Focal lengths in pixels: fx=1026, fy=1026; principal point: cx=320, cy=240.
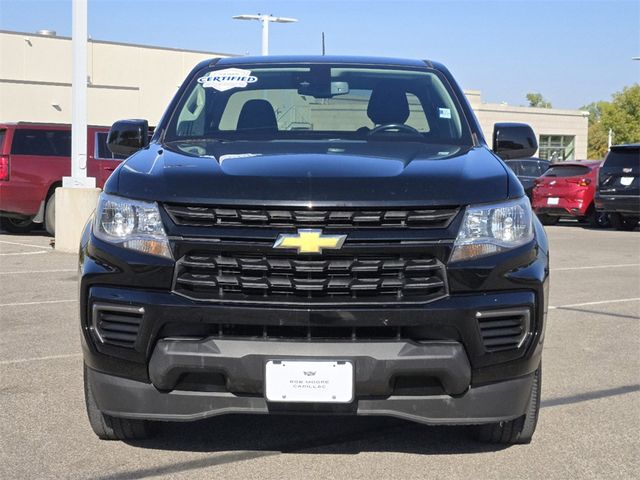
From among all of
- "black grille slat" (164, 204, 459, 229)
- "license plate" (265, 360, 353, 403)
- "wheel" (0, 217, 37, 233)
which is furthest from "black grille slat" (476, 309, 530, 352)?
"wheel" (0, 217, 37, 233)

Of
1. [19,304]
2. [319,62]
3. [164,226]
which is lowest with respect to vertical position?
[19,304]

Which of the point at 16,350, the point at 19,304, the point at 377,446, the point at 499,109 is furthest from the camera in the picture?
the point at 499,109

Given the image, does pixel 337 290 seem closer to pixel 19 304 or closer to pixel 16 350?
pixel 16 350

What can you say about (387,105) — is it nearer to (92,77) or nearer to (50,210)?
(50,210)

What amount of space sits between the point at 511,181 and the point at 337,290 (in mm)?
958

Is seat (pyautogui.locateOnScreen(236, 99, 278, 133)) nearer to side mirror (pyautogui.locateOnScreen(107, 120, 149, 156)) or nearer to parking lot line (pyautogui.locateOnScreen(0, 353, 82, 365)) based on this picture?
side mirror (pyautogui.locateOnScreen(107, 120, 149, 156))

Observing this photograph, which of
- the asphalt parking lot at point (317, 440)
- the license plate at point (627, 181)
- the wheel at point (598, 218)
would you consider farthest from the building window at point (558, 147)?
the asphalt parking lot at point (317, 440)

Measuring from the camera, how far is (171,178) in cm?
405

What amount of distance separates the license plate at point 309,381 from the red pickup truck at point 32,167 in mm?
13245

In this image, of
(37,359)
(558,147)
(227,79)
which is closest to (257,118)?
(227,79)

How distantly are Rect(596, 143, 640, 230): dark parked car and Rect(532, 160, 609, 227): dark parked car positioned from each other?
1.04 metres

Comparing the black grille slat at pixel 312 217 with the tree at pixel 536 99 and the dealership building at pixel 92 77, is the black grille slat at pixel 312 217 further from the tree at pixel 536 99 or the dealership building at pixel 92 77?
the tree at pixel 536 99

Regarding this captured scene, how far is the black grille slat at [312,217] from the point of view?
3854 mm

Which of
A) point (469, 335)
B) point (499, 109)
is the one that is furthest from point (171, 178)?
point (499, 109)
